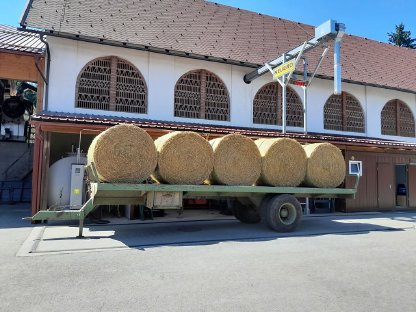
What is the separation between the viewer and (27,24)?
1191 cm

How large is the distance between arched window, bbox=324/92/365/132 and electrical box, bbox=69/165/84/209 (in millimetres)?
11308

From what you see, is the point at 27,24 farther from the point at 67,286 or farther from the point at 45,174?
the point at 67,286

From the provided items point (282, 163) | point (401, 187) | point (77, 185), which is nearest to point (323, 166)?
point (282, 163)

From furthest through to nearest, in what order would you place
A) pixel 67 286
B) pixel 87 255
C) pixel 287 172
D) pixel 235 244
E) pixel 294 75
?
pixel 294 75 → pixel 287 172 → pixel 235 244 → pixel 87 255 → pixel 67 286

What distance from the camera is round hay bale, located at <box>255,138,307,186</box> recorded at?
9547 millimetres

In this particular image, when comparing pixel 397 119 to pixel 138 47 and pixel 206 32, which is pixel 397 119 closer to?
pixel 206 32

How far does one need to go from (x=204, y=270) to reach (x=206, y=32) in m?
12.9

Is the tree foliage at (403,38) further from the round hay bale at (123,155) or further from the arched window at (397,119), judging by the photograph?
the round hay bale at (123,155)

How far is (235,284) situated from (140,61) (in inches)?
426

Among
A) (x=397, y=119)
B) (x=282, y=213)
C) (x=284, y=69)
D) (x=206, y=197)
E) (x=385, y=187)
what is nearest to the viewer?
(x=206, y=197)

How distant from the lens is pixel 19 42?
13.2 meters

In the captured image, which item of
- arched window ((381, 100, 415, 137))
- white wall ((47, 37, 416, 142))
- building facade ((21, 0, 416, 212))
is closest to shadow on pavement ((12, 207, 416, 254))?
building facade ((21, 0, 416, 212))

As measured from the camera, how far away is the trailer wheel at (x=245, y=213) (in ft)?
34.8

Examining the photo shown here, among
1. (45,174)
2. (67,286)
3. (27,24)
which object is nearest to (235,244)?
(67,286)
